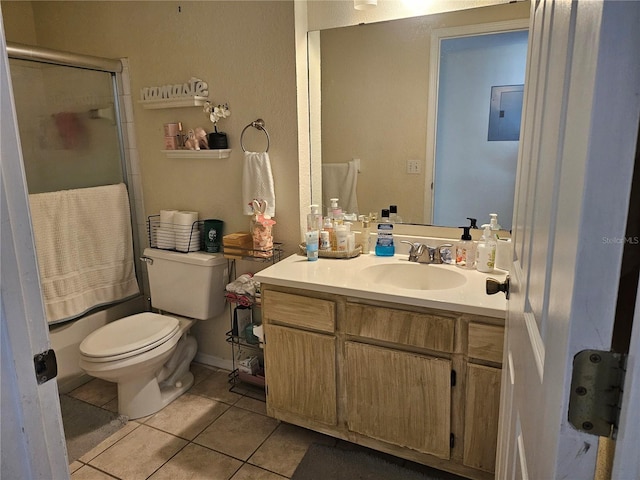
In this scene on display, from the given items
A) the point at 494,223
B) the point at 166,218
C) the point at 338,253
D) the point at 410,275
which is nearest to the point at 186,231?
the point at 166,218

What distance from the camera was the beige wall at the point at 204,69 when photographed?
216cm

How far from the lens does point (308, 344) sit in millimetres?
1901

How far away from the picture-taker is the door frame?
1770 mm

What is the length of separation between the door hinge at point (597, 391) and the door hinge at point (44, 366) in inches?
32.4

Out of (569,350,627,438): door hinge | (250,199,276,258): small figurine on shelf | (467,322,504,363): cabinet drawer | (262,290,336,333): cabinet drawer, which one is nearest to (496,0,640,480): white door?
(569,350,627,438): door hinge

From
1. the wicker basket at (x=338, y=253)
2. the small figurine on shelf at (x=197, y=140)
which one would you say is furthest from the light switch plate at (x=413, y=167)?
the small figurine on shelf at (x=197, y=140)

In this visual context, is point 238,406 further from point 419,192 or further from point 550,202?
point 550,202

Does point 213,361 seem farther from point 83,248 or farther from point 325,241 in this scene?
point 325,241

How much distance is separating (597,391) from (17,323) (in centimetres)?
86

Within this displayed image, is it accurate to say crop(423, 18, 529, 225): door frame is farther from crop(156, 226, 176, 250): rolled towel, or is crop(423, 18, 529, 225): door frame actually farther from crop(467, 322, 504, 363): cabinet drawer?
crop(156, 226, 176, 250): rolled towel

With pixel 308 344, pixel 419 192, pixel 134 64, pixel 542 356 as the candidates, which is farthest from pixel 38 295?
pixel 134 64

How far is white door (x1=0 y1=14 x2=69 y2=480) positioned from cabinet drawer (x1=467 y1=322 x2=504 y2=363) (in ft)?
4.21

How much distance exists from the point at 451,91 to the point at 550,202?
1430 millimetres

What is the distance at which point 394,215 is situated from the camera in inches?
85.0
